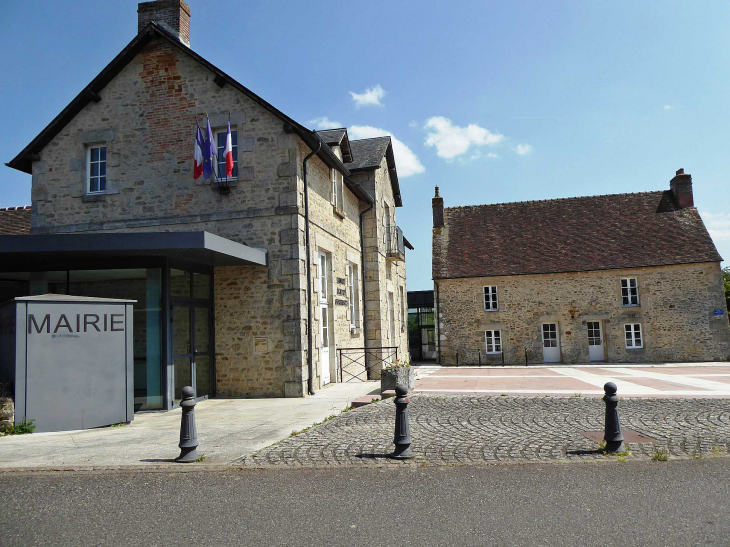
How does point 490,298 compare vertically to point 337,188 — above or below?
below

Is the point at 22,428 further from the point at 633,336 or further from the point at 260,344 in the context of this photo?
the point at 633,336

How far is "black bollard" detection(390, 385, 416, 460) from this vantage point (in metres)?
6.03

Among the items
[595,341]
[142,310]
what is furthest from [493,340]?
[142,310]

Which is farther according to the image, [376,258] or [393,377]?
[376,258]

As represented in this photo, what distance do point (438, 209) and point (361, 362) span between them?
1331 centimetres

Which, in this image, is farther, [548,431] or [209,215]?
[209,215]

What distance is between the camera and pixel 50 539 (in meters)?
3.90

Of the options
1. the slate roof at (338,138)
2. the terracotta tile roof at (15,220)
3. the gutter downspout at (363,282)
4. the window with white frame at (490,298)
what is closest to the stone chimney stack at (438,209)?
the window with white frame at (490,298)

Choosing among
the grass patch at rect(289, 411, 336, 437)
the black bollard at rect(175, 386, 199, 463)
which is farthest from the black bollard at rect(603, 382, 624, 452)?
the black bollard at rect(175, 386, 199, 463)

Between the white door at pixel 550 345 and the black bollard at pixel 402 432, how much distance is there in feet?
60.3

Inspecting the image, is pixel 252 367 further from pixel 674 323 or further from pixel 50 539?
pixel 674 323

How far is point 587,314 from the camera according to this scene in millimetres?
23047

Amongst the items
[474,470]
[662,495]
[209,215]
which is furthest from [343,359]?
[662,495]

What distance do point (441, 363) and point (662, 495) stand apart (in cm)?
1932
